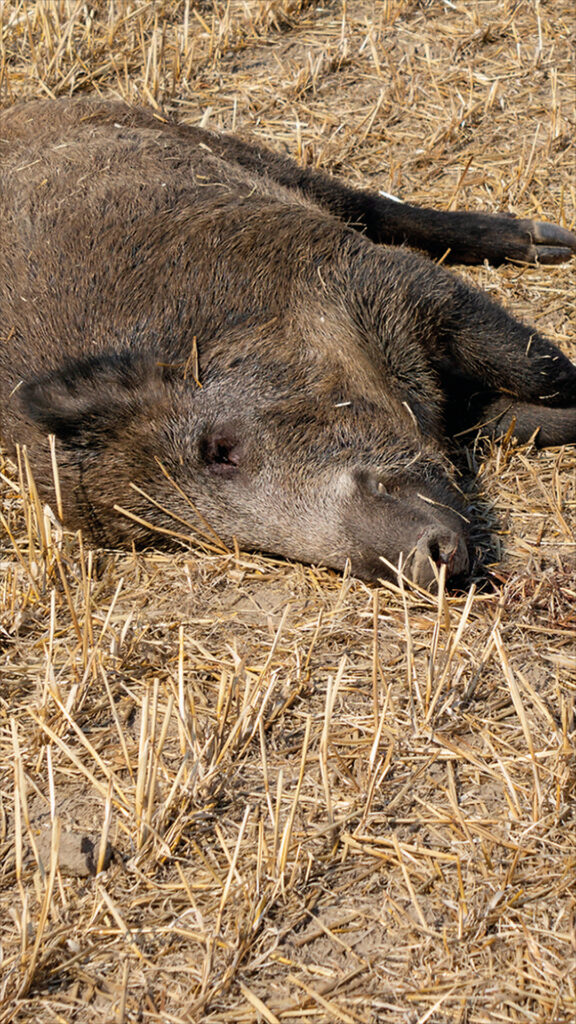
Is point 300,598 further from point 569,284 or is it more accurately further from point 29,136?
point 29,136

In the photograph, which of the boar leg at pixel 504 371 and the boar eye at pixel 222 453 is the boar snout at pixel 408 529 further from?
the boar leg at pixel 504 371

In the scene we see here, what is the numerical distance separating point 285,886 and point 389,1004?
41 cm

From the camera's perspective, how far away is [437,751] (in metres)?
3.15

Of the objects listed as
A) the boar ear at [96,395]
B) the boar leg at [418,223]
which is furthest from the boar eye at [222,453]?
the boar leg at [418,223]

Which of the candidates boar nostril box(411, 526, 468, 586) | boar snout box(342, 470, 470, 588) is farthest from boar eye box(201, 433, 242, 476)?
boar nostril box(411, 526, 468, 586)

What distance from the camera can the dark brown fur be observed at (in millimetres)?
4131

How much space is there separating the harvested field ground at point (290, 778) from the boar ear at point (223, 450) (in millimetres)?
349

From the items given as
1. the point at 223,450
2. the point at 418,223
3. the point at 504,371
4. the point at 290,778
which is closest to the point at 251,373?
the point at 223,450

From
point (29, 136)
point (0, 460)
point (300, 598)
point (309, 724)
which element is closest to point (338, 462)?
point (300, 598)

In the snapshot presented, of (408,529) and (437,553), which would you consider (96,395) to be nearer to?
(408,529)

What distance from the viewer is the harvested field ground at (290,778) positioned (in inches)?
103

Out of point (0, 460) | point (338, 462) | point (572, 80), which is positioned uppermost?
point (572, 80)

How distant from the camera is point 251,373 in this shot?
421 cm

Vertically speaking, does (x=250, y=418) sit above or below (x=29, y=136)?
below
